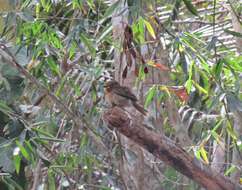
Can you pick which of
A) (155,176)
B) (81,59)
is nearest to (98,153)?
(155,176)

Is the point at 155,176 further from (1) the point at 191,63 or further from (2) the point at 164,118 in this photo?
(1) the point at 191,63

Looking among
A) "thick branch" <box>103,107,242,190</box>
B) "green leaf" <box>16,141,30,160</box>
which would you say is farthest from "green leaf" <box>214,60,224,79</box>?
"green leaf" <box>16,141,30,160</box>

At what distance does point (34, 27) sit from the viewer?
1066mm

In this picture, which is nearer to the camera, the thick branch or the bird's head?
the thick branch

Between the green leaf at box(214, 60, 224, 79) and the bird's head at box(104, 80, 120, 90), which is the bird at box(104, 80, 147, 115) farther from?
the green leaf at box(214, 60, 224, 79)

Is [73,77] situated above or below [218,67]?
below

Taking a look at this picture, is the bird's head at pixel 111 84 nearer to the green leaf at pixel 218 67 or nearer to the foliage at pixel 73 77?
the foliage at pixel 73 77

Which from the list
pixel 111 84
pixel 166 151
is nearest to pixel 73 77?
pixel 111 84

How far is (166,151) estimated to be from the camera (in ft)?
3.14

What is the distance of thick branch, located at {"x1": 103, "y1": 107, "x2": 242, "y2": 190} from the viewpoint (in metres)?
0.90

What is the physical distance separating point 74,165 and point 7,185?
1.06 ft

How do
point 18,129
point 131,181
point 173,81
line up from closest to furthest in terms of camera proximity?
point 18,129
point 131,181
point 173,81

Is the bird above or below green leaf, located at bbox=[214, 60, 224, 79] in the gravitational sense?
below

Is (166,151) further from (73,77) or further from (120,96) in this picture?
(73,77)
